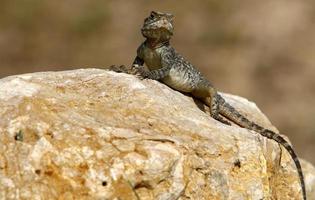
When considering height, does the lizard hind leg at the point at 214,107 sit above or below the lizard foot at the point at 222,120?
above

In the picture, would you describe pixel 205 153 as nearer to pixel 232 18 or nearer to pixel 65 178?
pixel 65 178

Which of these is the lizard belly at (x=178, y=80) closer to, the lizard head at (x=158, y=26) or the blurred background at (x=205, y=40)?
the lizard head at (x=158, y=26)

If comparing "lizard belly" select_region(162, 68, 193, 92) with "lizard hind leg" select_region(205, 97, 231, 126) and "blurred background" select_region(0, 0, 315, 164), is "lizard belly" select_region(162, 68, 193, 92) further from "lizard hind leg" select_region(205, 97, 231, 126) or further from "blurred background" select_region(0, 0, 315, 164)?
"blurred background" select_region(0, 0, 315, 164)

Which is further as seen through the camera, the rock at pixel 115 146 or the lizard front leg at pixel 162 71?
the lizard front leg at pixel 162 71

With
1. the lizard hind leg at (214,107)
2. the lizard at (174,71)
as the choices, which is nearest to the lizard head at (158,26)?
the lizard at (174,71)

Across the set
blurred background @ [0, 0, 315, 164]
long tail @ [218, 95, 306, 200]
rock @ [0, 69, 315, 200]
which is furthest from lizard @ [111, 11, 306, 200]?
blurred background @ [0, 0, 315, 164]

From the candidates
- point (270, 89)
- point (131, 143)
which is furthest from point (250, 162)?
point (270, 89)

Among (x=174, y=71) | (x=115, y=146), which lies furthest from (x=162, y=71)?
(x=115, y=146)
